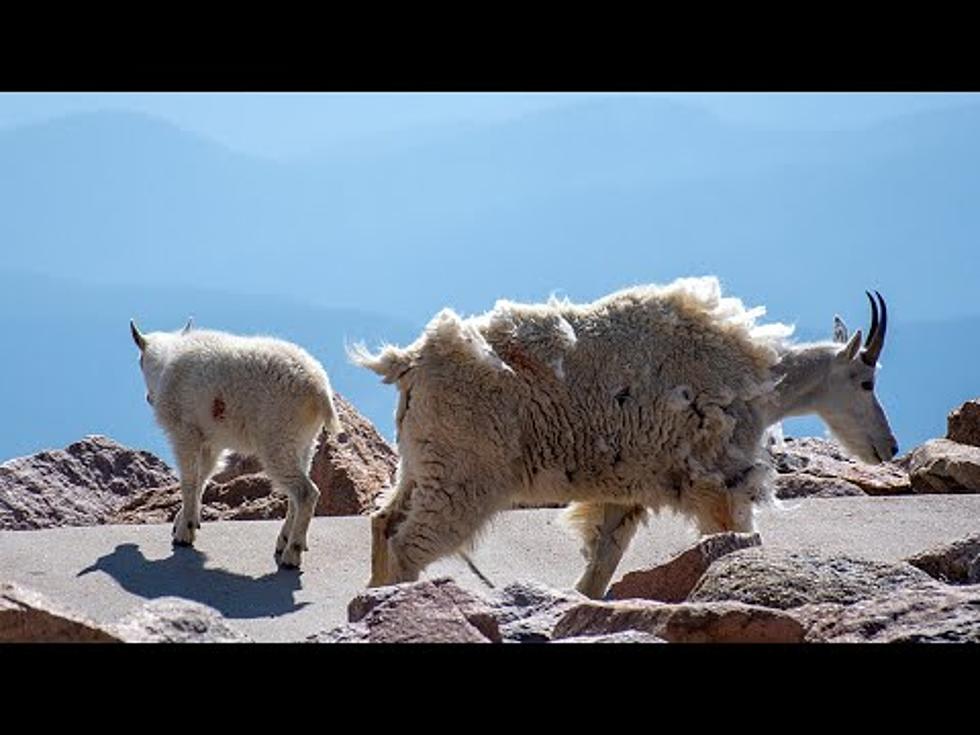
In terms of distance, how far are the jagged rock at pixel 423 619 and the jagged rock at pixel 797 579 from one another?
1.20 meters

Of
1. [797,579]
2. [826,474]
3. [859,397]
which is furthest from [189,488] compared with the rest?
[826,474]

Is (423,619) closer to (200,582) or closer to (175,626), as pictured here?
(175,626)

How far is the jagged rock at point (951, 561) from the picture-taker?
7.28 meters

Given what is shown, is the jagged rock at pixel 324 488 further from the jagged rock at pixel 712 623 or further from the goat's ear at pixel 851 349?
the jagged rock at pixel 712 623

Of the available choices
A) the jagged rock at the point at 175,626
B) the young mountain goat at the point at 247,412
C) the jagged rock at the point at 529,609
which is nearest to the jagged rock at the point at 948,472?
the young mountain goat at the point at 247,412

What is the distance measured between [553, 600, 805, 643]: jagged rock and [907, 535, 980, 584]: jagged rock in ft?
8.30

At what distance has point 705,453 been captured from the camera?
29.3 feet

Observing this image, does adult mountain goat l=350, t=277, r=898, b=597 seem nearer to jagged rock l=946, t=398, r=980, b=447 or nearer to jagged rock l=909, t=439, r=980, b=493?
jagged rock l=909, t=439, r=980, b=493
